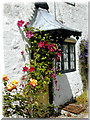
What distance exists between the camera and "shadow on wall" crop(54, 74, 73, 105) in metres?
4.89

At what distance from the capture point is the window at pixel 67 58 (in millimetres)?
5433

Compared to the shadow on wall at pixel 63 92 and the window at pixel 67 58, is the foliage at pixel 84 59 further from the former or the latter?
the shadow on wall at pixel 63 92

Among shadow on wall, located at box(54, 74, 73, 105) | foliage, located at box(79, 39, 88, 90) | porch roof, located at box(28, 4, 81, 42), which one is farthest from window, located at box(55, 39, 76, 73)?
porch roof, located at box(28, 4, 81, 42)

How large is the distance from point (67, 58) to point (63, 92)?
4.00 feet

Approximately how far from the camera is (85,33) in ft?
23.1

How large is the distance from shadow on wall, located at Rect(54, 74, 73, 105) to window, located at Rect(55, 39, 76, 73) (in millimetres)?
318

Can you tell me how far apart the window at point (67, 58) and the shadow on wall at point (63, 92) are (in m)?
0.32

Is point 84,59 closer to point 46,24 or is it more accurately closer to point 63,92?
point 63,92

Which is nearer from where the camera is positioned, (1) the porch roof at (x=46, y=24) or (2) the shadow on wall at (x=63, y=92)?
(1) the porch roof at (x=46, y=24)

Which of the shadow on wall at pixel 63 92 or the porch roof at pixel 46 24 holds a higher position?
the porch roof at pixel 46 24

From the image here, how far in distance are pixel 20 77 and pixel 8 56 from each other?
56 cm

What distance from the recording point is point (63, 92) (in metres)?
5.22

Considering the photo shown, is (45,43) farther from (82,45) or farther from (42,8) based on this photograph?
(82,45)

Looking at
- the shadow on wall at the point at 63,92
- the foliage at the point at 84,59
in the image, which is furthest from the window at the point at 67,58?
the foliage at the point at 84,59
